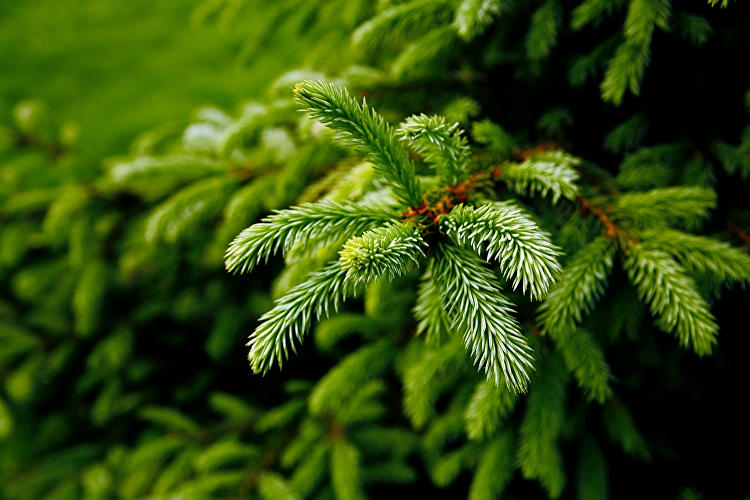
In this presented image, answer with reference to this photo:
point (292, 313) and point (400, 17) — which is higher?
point (400, 17)

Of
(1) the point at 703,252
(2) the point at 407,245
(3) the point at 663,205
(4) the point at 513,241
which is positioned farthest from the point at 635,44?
(2) the point at 407,245

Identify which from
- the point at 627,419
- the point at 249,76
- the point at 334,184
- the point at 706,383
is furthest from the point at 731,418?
the point at 249,76

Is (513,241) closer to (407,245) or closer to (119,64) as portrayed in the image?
(407,245)

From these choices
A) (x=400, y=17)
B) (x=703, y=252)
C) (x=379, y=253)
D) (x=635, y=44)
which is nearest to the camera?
(x=379, y=253)

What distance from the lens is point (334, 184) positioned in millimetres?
1600

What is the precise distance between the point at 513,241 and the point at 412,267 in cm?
22

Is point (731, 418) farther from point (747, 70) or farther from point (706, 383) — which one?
point (747, 70)

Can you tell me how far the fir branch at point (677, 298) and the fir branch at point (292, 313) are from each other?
0.72 meters

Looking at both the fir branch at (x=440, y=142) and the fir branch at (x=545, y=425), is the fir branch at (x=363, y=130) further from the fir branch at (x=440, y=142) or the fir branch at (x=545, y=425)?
the fir branch at (x=545, y=425)

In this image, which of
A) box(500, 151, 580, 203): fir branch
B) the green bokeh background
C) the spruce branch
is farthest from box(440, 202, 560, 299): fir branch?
the green bokeh background

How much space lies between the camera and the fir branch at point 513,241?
0.78m

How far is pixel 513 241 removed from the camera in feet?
2.72

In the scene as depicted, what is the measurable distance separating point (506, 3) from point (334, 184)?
0.76 metres

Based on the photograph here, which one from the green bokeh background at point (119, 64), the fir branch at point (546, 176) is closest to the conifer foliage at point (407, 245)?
the fir branch at point (546, 176)
